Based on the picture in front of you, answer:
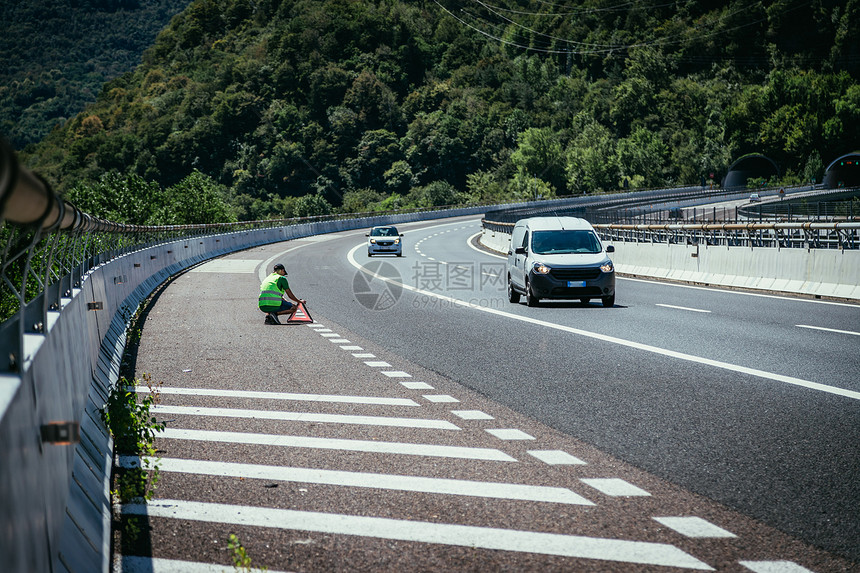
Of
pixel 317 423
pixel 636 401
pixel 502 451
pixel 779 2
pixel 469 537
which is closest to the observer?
pixel 469 537

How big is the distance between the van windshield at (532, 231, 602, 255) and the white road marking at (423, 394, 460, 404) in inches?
426

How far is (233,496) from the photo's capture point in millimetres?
6145

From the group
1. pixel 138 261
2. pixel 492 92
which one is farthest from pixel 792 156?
pixel 138 261

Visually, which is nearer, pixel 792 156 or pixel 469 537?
pixel 469 537

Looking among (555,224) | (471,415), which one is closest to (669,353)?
(471,415)

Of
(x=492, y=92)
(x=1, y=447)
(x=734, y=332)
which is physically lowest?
(x=734, y=332)

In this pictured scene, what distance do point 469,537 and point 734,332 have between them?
10576mm

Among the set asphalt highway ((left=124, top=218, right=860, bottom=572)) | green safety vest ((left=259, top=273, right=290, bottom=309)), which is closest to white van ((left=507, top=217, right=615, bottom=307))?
asphalt highway ((left=124, top=218, right=860, bottom=572))

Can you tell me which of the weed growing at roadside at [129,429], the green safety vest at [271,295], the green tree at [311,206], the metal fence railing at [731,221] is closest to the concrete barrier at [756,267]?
the metal fence railing at [731,221]

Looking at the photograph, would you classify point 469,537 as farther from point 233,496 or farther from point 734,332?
point 734,332

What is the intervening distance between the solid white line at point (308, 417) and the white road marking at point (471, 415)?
26cm

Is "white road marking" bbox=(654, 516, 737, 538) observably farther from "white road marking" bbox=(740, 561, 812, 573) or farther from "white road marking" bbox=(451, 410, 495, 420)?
"white road marking" bbox=(451, 410, 495, 420)

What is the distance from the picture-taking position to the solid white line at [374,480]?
6.16 meters

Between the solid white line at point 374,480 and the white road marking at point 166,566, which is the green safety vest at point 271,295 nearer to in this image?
the solid white line at point 374,480
